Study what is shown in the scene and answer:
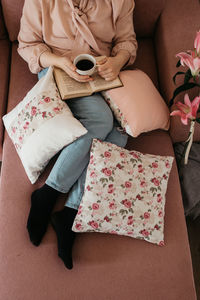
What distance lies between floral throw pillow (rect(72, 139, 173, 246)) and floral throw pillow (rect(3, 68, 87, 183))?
0.12 m

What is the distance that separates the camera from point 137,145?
1.08 metres

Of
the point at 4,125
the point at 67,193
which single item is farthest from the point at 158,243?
the point at 4,125

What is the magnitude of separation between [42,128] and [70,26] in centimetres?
48

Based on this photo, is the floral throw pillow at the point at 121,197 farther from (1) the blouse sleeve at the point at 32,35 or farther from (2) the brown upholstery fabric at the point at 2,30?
(2) the brown upholstery fabric at the point at 2,30

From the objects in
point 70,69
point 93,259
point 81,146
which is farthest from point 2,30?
point 93,259

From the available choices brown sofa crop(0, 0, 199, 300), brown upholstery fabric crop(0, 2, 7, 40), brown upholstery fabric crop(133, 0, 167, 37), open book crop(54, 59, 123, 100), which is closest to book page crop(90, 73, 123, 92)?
open book crop(54, 59, 123, 100)

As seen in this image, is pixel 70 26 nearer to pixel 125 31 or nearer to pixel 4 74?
pixel 125 31

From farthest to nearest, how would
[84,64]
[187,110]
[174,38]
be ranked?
[174,38]
[84,64]
[187,110]

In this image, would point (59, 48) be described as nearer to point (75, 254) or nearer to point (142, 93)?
point (142, 93)

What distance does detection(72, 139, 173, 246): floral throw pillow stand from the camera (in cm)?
86

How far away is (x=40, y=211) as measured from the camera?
2.93 ft

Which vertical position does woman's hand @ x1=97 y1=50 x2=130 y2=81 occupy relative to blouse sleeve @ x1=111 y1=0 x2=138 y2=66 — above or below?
below

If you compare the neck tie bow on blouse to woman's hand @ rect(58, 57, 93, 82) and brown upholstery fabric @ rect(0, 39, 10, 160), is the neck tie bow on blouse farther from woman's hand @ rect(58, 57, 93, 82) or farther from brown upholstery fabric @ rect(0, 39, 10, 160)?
brown upholstery fabric @ rect(0, 39, 10, 160)

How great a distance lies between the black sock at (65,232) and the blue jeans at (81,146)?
35 mm
